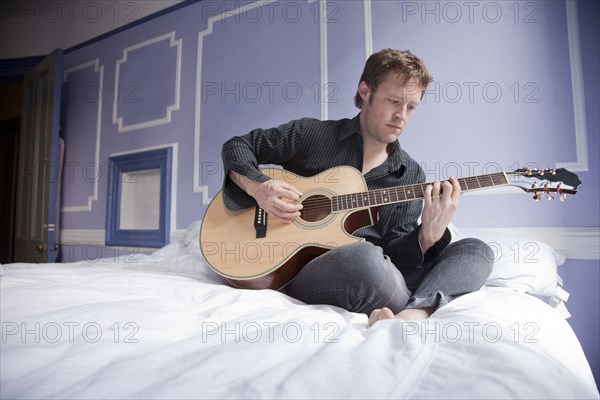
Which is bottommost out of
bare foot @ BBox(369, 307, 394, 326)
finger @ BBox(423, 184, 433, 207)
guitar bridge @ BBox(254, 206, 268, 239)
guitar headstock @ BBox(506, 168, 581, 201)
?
bare foot @ BBox(369, 307, 394, 326)

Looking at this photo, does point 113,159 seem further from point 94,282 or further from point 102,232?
point 94,282

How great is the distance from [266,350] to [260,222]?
26.8 inches

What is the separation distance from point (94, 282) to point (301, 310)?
698mm

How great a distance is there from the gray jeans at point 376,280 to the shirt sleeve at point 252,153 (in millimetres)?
438

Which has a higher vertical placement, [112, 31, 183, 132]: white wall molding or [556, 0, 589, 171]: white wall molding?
[112, 31, 183, 132]: white wall molding

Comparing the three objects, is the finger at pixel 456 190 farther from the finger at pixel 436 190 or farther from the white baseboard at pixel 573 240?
the white baseboard at pixel 573 240

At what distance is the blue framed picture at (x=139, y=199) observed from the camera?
2.63m

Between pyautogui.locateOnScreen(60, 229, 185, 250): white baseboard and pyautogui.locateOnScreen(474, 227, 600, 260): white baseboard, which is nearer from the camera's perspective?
pyautogui.locateOnScreen(474, 227, 600, 260): white baseboard

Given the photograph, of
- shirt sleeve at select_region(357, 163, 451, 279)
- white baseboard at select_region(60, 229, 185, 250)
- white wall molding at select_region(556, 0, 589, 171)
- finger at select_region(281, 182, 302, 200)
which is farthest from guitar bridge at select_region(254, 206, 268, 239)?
white baseboard at select_region(60, 229, 185, 250)

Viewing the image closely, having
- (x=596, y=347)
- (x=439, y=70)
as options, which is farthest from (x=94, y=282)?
(x=596, y=347)

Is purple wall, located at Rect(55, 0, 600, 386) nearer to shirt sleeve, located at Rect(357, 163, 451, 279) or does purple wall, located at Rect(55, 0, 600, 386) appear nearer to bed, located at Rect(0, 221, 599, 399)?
shirt sleeve, located at Rect(357, 163, 451, 279)

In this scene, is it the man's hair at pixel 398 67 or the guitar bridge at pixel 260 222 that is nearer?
the guitar bridge at pixel 260 222

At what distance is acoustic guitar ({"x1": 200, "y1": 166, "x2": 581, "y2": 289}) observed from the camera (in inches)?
40.7

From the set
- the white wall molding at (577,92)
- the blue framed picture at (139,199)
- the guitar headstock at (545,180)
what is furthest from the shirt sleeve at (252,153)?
the blue framed picture at (139,199)
